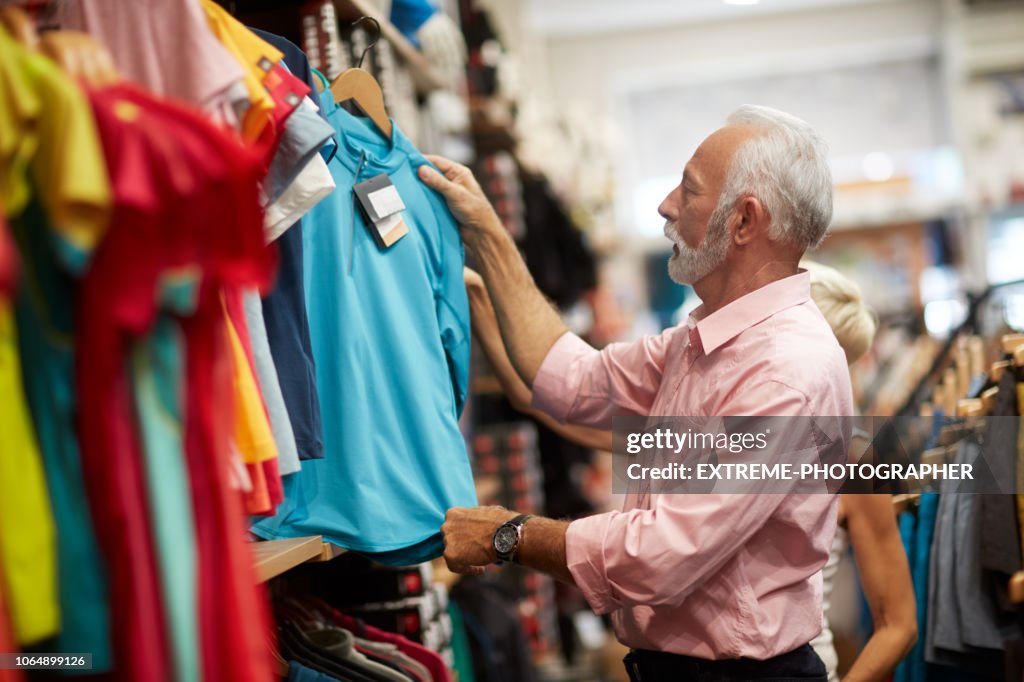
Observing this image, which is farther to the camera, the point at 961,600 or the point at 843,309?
the point at 843,309

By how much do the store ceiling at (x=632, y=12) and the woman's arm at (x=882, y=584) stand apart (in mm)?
7939

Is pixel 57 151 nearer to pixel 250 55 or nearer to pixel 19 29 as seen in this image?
pixel 19 29

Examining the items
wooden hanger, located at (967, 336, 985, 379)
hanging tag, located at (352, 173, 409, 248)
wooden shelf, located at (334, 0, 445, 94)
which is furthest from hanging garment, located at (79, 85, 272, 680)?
wooden hanger, located at (967, 336, 985, 379)

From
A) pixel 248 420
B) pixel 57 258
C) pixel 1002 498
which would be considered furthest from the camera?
pixel 1002 498

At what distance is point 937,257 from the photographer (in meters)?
9.60

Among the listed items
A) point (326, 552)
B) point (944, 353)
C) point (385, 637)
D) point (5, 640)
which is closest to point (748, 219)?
point (326, 552)

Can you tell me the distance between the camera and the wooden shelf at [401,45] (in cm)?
221

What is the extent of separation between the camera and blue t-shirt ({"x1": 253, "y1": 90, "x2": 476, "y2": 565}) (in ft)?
5.56

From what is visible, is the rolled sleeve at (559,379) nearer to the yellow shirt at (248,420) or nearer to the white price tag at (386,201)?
the white price tag at (386,201)

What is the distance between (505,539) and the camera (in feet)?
5.55

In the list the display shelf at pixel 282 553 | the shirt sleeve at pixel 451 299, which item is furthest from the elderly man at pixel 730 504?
the shirt sleeve at pixel 451 299

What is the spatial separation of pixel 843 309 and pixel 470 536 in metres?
0.99

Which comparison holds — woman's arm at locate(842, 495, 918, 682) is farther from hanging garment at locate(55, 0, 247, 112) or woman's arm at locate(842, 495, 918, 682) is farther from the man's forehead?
hanging garment at locate(55, 0, 247, 112)

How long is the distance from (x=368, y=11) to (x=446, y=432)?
3.35 ft
